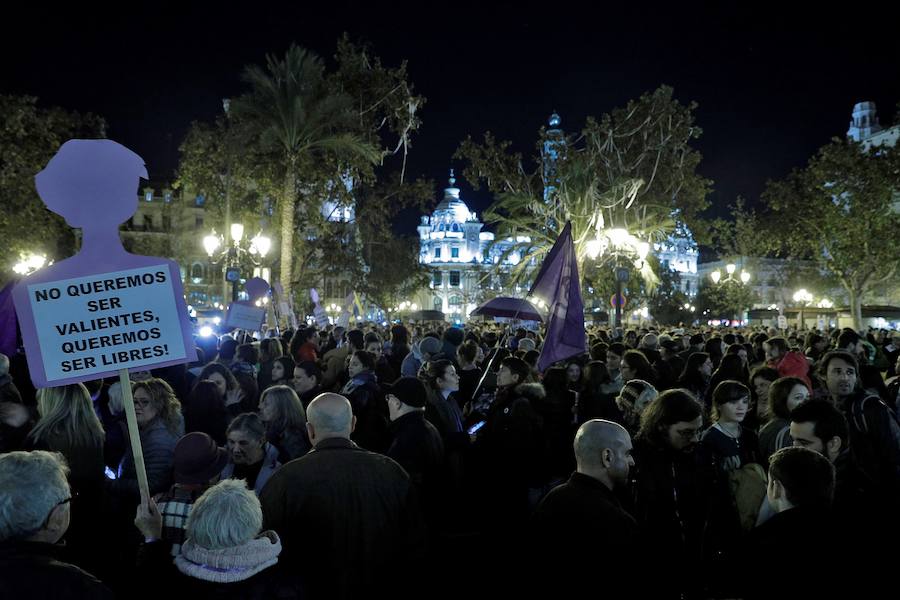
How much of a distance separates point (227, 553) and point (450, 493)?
8.99 ft

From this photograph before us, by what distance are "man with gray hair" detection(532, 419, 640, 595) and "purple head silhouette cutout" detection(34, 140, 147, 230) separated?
2.73 m

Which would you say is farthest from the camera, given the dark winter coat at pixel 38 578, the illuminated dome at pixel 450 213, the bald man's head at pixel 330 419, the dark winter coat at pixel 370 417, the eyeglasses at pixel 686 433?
the illuminated dome at pixel 450 213

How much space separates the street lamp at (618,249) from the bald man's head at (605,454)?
1551cm

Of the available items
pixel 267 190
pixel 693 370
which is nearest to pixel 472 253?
pixel 267 190

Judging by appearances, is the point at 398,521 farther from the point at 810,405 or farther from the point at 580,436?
the point at 810,405

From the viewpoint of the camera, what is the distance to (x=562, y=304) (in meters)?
7.45

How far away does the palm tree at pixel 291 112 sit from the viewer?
21.3 metres

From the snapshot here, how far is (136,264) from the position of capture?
3600 mm

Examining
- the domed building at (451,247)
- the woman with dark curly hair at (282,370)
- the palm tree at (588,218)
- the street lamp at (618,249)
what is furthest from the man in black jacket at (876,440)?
the domed building at (451,247)

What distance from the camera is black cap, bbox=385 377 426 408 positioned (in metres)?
4.92

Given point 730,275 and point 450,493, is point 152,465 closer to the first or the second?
point 450,493

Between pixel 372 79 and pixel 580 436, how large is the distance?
24.6m

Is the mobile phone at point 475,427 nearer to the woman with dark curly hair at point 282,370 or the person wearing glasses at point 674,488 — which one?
the woman with dark curly hair at point 282,370

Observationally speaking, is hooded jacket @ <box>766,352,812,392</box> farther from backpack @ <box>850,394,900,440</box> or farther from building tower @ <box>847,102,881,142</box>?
building tower @ <box>847,102,881,142</box>
